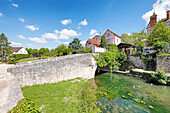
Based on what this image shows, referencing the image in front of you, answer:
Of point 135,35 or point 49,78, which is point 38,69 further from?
point 135,35

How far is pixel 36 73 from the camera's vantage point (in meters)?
7.22

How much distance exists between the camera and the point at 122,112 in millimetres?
4836

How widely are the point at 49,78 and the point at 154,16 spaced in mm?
33551

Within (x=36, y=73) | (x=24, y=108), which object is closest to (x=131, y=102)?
(x=24, y=108)

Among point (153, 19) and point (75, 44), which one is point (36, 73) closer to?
point (75, 44)

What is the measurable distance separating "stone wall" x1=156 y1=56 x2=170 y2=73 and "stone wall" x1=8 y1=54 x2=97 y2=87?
994 cm

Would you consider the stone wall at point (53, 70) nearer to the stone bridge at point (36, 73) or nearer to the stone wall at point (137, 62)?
the stone bridge at point (36, 73)

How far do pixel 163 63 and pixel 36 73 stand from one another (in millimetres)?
17387

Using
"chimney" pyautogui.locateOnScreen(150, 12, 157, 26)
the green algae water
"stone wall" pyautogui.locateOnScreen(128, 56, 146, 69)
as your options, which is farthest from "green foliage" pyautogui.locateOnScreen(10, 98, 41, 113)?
"chimney" pyautogui.locateOnScreen(150, 12, 157, 26)

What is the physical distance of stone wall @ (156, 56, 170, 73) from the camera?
34.3ft

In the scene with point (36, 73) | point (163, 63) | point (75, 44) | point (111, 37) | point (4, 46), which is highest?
point (111, 37)

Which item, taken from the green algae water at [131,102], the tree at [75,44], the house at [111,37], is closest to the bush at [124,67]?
the green algae water at [131,102]

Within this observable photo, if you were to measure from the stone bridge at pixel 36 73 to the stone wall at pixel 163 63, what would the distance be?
10132 mm

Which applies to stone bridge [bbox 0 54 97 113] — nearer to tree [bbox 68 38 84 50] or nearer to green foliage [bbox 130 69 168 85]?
green foliage [bbox 130 69 168 85]
